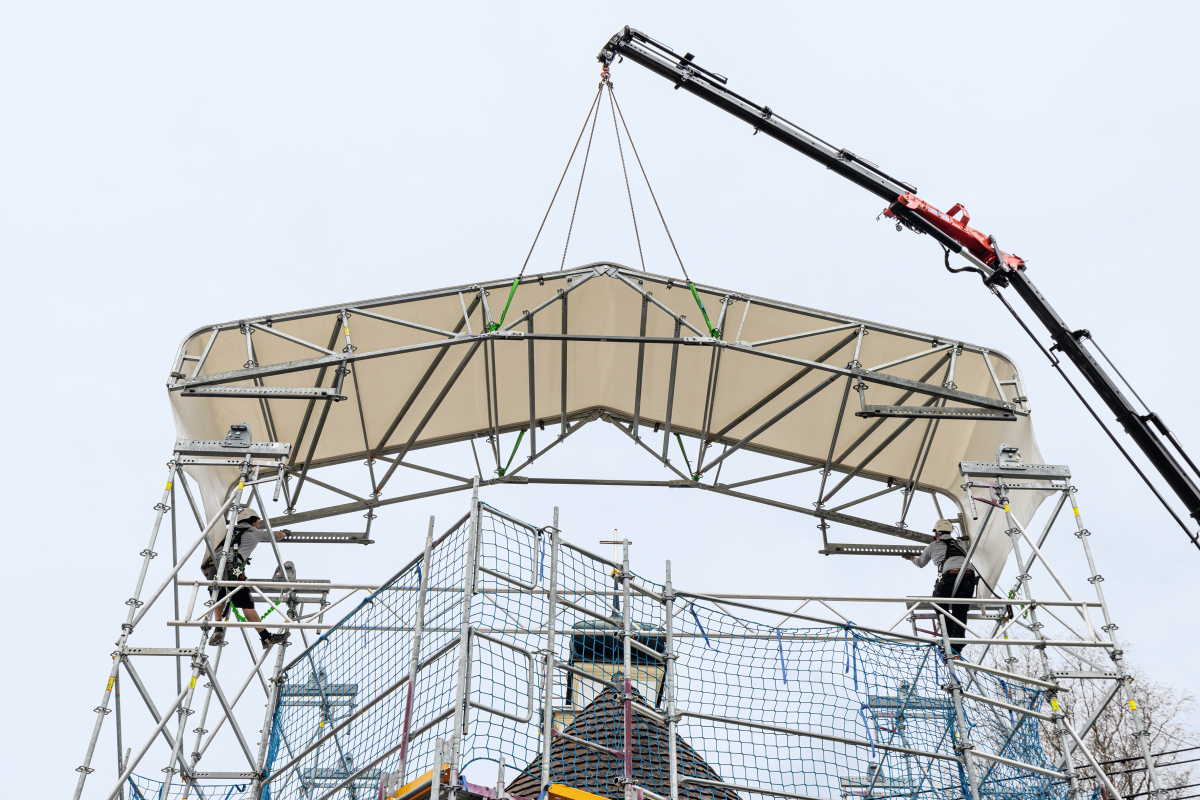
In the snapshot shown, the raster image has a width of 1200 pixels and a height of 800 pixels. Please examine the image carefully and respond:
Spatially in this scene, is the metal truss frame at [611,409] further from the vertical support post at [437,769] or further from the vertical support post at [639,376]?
the vertical support post at [437,769]

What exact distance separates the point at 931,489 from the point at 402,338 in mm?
8978

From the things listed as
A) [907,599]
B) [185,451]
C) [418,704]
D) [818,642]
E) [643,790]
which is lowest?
[643,790]

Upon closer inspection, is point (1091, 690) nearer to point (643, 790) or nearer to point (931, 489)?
point (931, 489)

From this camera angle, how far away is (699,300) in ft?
53.6

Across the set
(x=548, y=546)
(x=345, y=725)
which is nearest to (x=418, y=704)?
(x=345, y=725)

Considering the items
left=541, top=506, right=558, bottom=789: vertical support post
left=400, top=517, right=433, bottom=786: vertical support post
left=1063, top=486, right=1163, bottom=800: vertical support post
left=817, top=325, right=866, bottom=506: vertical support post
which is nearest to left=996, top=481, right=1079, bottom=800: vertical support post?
left=1063, top=486, right=1163, bottom=800: vertical support post

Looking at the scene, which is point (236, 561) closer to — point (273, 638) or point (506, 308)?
point (273, 638)

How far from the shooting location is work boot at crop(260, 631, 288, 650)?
1387cm

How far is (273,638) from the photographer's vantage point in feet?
45.7

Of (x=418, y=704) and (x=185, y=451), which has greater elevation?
(x=185, y=451)

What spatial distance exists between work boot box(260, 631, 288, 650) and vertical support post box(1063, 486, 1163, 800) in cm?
920

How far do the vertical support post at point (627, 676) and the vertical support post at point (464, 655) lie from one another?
1697mm

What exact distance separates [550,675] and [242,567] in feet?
19.7

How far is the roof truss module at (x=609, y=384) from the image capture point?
15.9m
